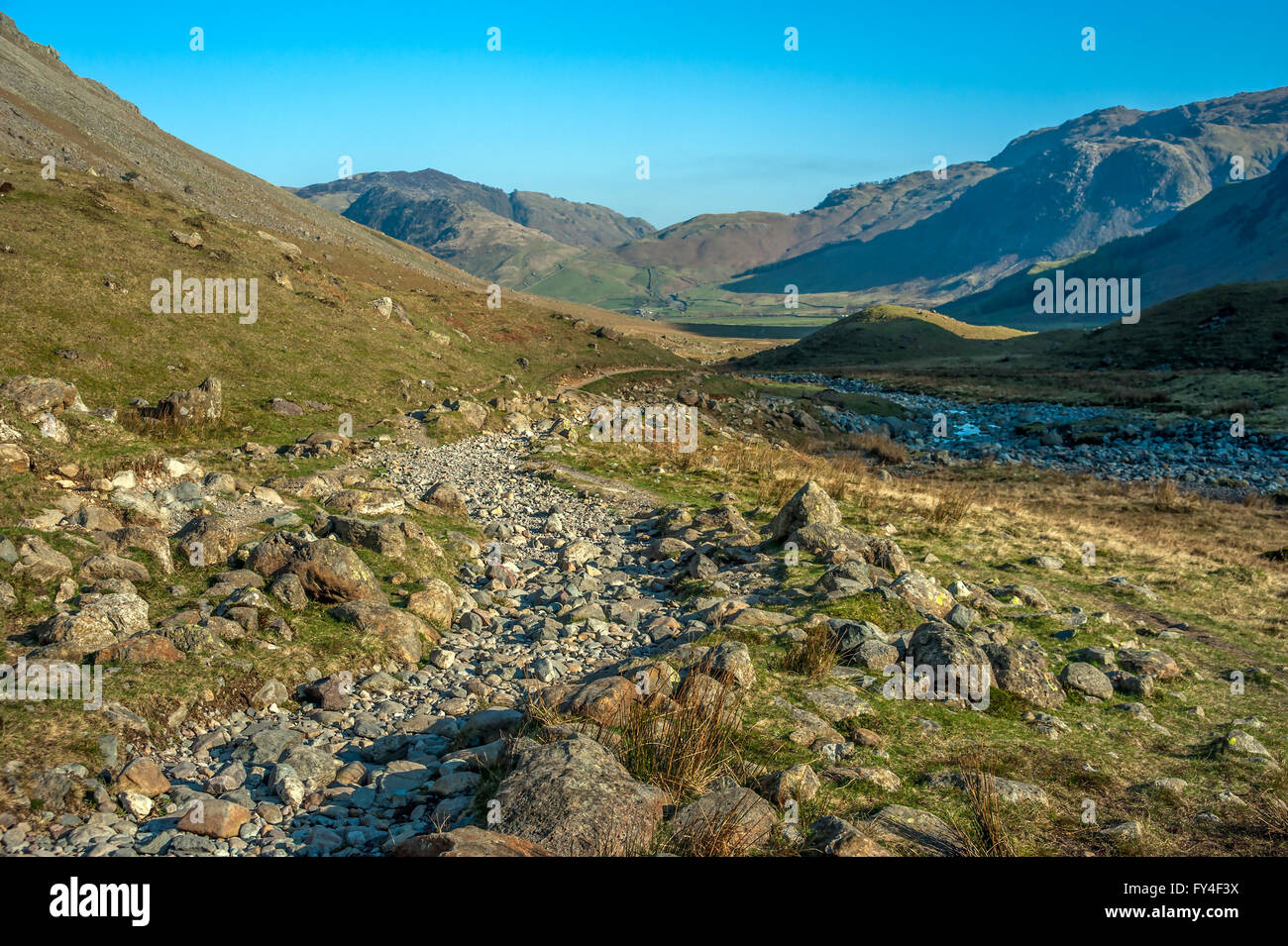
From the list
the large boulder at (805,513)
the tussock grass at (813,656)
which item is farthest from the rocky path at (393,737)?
the large boulder at (805,513)

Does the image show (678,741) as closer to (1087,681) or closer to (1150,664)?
(1087,681)

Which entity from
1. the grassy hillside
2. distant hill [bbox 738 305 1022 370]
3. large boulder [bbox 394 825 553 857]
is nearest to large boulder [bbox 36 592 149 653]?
large boulder [bbox 394 825 553 857]

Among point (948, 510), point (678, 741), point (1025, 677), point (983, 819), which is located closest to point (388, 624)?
point (678, 741)

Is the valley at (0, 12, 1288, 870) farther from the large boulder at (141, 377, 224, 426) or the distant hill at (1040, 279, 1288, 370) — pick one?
the distant hill at (1040, 279, 1288, 370)

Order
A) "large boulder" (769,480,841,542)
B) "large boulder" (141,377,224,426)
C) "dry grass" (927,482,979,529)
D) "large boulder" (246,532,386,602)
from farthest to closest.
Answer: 1. "large boulder" (141,377,224,426)
2. "dry grass" (927,482,979,529)
3. "large boulder" (769,480,841,542)
4. "large boulder" (246,532,386,602)

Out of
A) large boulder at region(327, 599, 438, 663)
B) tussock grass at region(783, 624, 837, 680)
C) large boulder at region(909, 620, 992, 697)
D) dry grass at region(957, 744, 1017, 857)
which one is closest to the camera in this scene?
dry grass at region(957, 744, 1017, 857)

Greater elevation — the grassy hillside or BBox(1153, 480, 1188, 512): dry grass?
the grassy hillside

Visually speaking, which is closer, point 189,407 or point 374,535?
point 374,535
